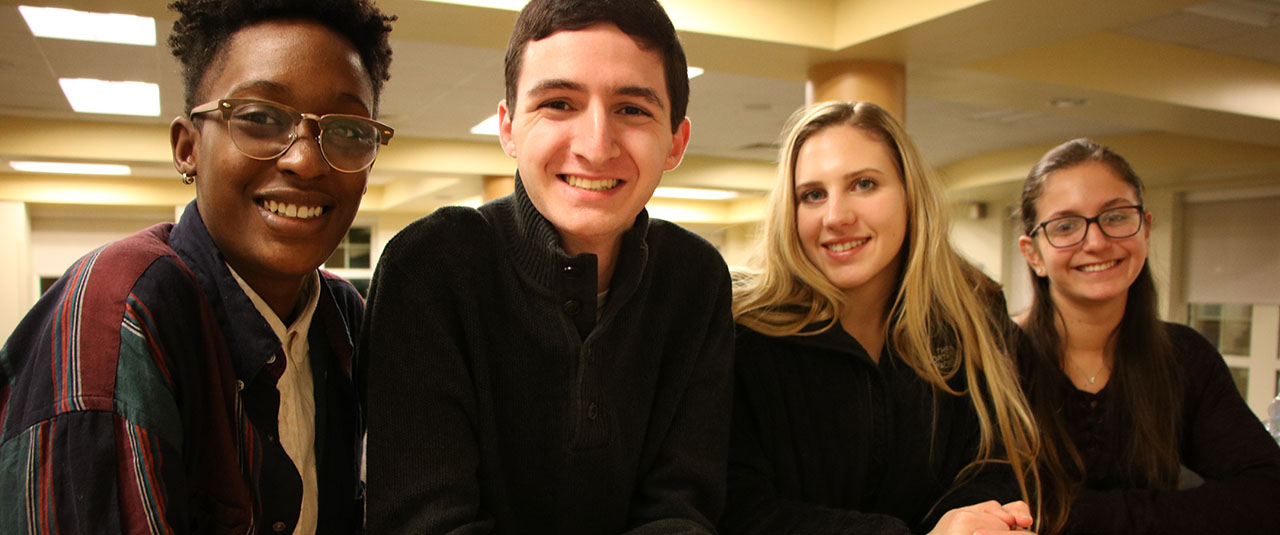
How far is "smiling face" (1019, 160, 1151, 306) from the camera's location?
208 centimetres

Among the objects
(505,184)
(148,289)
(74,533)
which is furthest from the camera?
(505,184)

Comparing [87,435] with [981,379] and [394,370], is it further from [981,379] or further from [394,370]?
Answer: [981,379]

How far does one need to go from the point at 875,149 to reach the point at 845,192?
12cm

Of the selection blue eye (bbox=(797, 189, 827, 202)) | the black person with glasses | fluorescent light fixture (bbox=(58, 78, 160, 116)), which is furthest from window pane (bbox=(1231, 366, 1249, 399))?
fluorescent light fixture (bbox=(58, 78, 160, 116))

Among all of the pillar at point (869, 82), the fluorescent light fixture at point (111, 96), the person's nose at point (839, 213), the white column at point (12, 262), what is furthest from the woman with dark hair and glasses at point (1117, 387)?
the white column at point (12, 262)

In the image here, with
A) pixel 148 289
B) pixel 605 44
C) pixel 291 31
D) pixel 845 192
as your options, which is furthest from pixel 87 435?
pixel 845 192

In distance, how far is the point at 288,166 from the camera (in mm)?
1281

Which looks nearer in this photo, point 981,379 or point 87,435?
point 87,435

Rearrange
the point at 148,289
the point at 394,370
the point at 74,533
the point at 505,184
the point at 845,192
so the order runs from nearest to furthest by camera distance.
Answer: the point at 74,533 → the point at 148,289 → the point at 394,370 → the point at 845,192 → the point at 505,184

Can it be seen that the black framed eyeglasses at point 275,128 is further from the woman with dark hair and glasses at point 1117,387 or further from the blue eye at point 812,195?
the woman with dark hair and glasses at point 1117,387

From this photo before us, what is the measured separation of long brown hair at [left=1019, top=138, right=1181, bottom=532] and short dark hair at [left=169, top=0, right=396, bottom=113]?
1.73 metres

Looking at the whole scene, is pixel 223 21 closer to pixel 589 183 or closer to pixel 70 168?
pixel 589 183

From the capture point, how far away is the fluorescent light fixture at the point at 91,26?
16.1 feet

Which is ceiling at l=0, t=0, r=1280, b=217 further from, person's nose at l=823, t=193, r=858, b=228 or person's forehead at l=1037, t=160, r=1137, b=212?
person's nose at l=823, t=193, r=858, b=228
